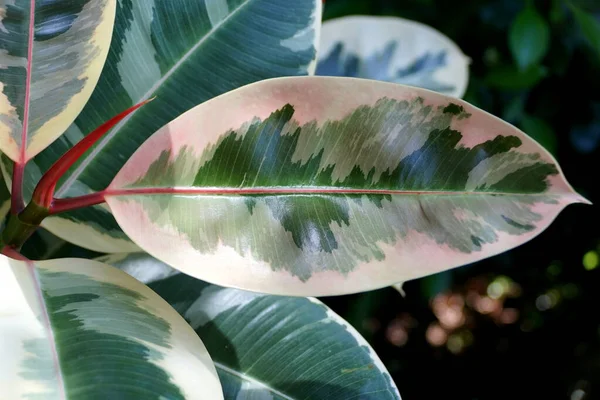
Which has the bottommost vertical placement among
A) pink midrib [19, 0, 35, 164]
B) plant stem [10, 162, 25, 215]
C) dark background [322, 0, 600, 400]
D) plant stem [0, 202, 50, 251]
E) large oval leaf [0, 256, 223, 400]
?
dark background [322, 0, 600, 400]

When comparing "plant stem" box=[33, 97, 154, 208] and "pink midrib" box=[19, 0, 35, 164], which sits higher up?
"pink midrib" box=[19, 0, 35, 164]

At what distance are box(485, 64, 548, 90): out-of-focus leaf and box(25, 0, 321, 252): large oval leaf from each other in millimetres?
647

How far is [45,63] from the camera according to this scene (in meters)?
0.31

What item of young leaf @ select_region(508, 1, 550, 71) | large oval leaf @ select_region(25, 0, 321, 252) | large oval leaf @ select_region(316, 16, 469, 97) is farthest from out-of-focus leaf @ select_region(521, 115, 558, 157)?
large oval leaf @ select_region(25, 0, 321, 252)

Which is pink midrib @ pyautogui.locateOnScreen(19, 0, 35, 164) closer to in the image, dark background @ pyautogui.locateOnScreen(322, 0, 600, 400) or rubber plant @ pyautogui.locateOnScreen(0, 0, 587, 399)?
rubber plant @ pyautogui.locateOnScreen(0, 0, 587, 399)

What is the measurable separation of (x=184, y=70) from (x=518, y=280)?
1.14 metres

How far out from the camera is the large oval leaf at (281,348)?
37 centimetres

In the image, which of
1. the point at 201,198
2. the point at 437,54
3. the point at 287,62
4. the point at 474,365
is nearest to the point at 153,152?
the point at 201,198

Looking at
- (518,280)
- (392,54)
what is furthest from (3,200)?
(518,280)

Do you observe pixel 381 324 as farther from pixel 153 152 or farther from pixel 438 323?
pixel 153 152

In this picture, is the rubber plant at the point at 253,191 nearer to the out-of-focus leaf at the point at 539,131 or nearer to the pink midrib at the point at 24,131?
the pink midrib at the point at 24,131

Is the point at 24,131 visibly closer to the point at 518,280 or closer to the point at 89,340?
the point at 89,340

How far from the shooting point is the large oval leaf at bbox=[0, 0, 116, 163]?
0.30m

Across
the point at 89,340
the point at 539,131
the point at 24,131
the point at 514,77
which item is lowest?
the point at 539,131
